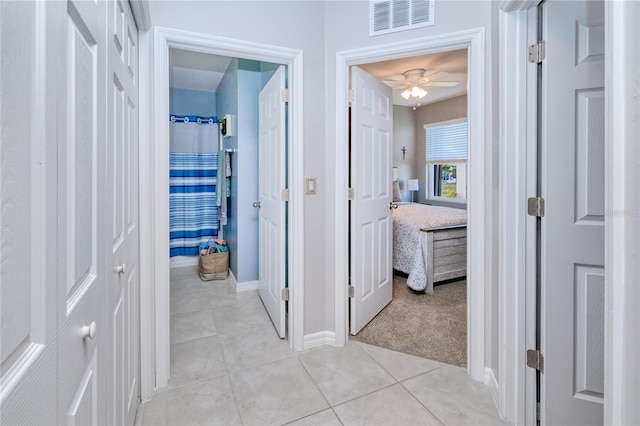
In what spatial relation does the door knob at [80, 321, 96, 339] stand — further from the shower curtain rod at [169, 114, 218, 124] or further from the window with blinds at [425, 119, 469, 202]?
the window with blinds at [425, 119, 469, 202]

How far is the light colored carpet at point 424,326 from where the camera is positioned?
235 centimetres

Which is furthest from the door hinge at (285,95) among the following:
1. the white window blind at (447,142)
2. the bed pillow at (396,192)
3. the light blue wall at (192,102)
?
the white window blind at (447,142)

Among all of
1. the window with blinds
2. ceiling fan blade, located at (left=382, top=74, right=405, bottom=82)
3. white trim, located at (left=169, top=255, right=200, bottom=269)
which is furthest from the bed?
white trim, located at (left=169, top=255, right=200, bottom=269)

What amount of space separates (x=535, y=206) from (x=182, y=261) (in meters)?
4.23

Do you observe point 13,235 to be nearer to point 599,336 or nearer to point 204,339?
point 599,336

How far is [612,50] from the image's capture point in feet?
2.17

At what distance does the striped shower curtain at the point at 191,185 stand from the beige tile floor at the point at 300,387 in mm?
2017

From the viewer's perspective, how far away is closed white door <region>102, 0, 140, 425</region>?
1034 millimetres

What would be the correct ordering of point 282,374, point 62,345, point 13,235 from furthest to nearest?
point 282,374 → point 62,345 → point 13,235

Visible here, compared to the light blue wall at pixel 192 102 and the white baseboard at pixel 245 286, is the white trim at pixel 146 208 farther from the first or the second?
the light blue wall at pixel 192 102

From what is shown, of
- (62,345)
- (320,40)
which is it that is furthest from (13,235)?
(320,40)

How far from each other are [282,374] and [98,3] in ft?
6.59

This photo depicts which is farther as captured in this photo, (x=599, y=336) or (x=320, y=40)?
(x=320, y=40)

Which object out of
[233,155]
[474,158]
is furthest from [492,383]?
[233,155]
